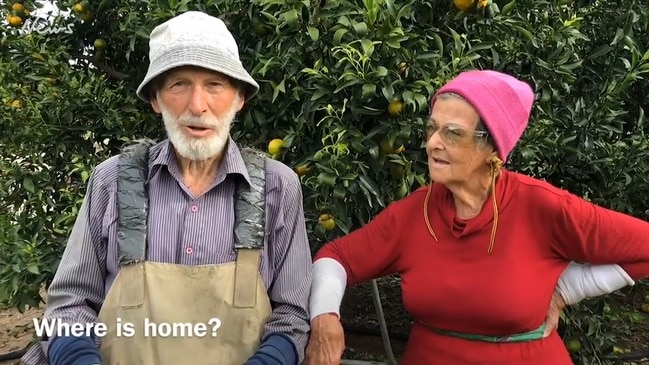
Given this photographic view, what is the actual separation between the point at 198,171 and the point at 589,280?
1393 mm

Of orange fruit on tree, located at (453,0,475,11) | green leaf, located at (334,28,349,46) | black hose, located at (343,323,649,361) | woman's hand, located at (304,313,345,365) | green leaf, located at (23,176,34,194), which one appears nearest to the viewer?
woman's hand, located at (304,313,345,365)

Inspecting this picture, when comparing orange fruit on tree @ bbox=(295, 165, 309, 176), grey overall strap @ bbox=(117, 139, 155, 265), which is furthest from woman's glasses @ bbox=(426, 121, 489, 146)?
grey overall strap @ bbox=(117, 139, 155, 265)

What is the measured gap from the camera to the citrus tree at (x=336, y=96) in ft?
7.70

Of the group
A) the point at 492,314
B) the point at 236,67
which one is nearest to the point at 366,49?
the point at 236,67

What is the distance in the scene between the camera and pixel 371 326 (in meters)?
4.75

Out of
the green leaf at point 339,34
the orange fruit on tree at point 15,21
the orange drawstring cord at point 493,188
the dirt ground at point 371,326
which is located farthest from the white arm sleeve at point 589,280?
the orange fruit on tree at point 15,21

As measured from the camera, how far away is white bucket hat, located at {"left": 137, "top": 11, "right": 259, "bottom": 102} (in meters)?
1.92

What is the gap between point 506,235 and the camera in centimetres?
211

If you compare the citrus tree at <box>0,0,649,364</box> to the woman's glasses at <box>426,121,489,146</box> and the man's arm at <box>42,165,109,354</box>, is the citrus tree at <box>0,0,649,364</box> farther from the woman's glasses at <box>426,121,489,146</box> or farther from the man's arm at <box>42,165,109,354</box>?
the man's arm at <box>42,165,109,354</box>

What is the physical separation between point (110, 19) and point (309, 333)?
78.2 inches

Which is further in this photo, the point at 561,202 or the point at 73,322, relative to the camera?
the point at 561,202

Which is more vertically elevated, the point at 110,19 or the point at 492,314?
the point at 110,19

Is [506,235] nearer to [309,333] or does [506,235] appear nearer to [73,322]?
[309,333]

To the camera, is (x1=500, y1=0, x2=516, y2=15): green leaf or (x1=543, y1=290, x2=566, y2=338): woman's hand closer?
(x1=543, y1=290, x2=566, y2=338): woman's hand
